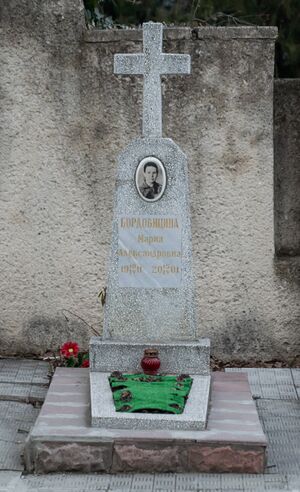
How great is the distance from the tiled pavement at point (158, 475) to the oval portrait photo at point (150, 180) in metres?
1.55

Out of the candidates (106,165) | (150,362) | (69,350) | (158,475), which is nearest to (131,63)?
(106,165)

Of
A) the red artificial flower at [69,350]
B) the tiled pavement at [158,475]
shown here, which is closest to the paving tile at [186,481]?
the tiled pavement at [158,475]

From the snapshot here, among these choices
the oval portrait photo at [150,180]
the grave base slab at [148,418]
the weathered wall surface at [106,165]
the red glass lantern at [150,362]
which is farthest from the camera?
the weathered wall surface at [106,165]

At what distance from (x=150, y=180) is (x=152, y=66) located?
73 cm

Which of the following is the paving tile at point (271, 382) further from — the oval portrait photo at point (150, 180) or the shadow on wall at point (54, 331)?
the oval portrait photo at point (150, 180)

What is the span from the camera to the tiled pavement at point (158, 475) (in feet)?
18.2

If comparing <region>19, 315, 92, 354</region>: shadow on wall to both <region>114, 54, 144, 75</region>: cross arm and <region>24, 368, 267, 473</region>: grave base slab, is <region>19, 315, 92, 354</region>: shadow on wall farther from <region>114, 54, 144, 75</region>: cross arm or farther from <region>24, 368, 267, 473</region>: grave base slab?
<region>24, 368, 267, 473</region>: grave base slab

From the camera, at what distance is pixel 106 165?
8023mm

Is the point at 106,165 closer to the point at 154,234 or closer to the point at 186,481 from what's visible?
the point at 154,234

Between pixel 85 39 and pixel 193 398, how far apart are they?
3.07 metres

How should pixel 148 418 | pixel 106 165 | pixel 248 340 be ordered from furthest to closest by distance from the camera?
pixel 248 340 < pixel 106 165 < pixel 148 418

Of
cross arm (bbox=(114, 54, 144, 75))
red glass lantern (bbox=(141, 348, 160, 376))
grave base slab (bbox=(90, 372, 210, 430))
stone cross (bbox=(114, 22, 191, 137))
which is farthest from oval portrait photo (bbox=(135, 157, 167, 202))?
grave base slab (bbox=(90, 372, 210, 430))

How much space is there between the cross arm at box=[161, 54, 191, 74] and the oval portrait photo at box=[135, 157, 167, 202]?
1.91ft

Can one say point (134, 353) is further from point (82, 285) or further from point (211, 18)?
point (211, 18)
